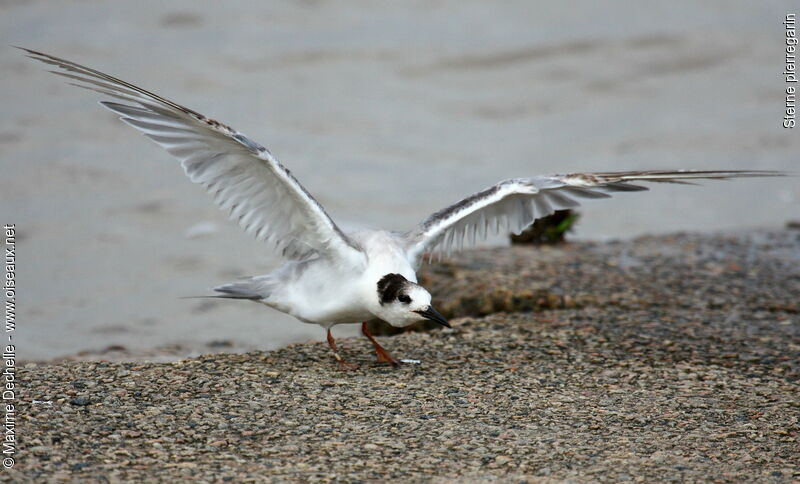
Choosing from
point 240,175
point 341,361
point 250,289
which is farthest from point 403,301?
point 240,175

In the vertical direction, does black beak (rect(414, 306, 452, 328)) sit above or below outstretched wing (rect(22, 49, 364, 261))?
below

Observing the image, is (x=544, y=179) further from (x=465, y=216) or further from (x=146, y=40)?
(x=146, y=40)

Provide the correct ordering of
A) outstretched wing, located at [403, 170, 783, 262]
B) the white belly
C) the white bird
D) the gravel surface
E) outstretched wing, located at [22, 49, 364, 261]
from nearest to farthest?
the gravel surface → outstretched wing, located at [22, 49, 364, 261] → the white bird → the white belly → outstretched wing, located at [403, 170, 783, 262]

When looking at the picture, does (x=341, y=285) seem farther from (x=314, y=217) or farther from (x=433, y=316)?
(x=433, y=316)

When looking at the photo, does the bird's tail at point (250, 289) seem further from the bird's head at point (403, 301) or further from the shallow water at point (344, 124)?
the shallow water at point (344, 124)

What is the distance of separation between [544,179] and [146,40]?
33.3 feet

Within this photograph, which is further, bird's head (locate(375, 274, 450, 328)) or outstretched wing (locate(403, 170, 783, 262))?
outstretched wing (locate(403, 170, 783, 262))

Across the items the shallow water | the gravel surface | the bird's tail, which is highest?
the shallow water

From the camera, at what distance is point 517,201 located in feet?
19.3

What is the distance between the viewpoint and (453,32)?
1534 centimetres

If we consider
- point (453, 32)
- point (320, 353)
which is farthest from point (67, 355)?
point (453, 32)

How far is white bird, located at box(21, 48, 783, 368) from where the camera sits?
5059mm

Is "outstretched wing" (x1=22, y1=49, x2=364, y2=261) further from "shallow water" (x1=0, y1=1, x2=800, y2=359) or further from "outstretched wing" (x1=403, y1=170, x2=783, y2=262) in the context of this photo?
"shallow water" (x1=0, y1=1, x2=800, y2=359)

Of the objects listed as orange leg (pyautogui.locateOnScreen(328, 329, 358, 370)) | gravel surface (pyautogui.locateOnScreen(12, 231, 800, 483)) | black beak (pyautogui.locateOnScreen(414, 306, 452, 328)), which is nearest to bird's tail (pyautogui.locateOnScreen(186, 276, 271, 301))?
Answer: gravel surface (pyautogui.locateOnScreen(12, 231, 800, 483))
